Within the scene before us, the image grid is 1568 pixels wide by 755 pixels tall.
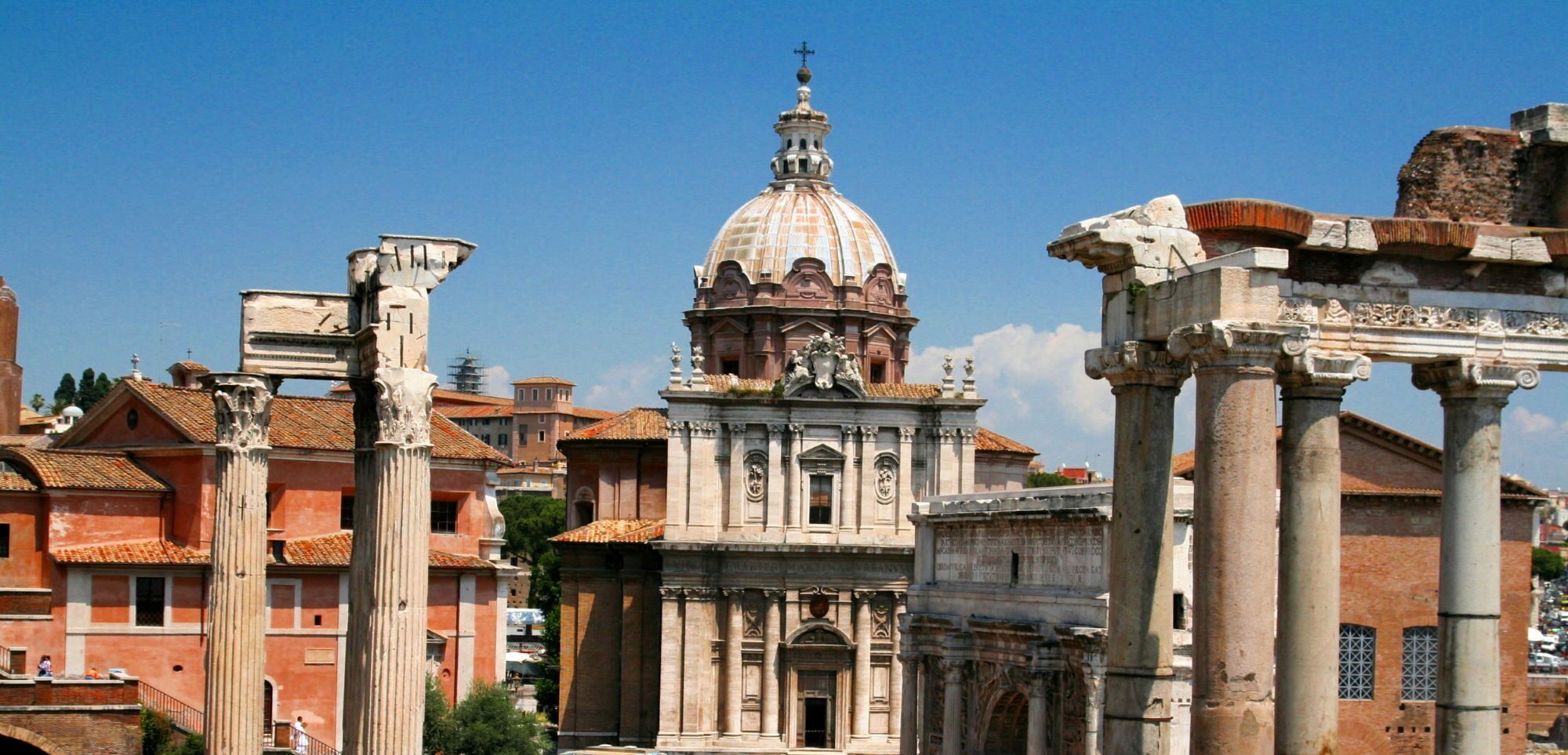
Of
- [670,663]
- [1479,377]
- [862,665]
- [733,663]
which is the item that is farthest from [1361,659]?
[1479,377]

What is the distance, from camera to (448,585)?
4353 centimetres

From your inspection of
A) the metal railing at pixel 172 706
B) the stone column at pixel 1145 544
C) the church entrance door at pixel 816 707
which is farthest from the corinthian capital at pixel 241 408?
the church entrance door at pixel 816 707

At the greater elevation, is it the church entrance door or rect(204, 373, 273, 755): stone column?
rect(204, 373, 273, 755): stone column

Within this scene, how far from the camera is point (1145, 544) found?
54.2 ft

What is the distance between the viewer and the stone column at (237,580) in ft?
71.0

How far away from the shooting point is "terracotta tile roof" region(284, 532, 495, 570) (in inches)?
1604

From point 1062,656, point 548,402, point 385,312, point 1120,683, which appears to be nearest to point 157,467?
point 1062,656

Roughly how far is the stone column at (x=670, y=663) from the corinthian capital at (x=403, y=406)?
35.4m

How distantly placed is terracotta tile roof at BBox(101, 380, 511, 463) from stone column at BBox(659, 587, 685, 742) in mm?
10242

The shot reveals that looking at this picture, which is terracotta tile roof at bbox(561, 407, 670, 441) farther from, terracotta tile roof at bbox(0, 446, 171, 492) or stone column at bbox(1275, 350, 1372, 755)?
stone column at bbox(1275, 350, 1372, 755)

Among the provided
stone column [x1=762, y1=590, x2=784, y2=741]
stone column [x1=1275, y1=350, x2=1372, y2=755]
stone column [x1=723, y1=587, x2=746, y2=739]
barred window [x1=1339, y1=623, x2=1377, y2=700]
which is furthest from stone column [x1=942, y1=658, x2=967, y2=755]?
stone column [x1=1275, y1=350, x2=1372, y2=755]

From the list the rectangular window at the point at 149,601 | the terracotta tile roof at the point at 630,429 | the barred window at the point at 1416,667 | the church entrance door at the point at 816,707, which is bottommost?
the church entrance door at the point at 816,707

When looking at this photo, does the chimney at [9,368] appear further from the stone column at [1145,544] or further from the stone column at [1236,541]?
the stone column at [1236,541]

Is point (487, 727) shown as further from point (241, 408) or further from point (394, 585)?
point (394, 585)
